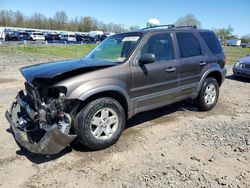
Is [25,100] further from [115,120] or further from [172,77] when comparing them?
[172,77]

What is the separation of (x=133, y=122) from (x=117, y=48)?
155 centimetres

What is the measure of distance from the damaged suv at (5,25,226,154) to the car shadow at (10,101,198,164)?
0.26 metres

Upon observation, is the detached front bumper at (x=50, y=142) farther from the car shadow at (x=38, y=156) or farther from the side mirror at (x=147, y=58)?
the side mirror at (x=147, y=58)

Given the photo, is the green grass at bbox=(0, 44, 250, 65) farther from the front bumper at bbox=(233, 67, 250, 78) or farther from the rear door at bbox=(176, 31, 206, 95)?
the rear door at bbox=(176, 31, 206, 95)

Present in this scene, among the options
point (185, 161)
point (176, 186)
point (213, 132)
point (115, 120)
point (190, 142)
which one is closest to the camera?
point (176, 186)

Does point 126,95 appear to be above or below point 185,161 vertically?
above

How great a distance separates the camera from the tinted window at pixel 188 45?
5.12 metres

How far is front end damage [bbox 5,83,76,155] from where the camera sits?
335 cm

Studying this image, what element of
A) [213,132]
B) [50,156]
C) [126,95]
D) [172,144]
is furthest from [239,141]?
[50,156]

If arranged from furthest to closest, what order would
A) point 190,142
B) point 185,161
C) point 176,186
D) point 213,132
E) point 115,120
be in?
point 213,132, point 190,142, point 115,120, point 185,161, point 176,186

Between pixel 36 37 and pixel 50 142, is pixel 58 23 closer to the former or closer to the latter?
→ pixel 36 37

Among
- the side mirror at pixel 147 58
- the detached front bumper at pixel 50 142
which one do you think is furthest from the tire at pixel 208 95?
the detached front bumper at pixel 50 142

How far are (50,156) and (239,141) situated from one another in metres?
3.15

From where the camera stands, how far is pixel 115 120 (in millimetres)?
4066
